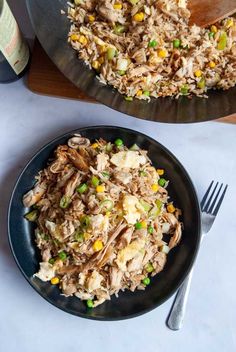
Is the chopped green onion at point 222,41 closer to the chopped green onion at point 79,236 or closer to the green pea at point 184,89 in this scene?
the green pea at point 184,89

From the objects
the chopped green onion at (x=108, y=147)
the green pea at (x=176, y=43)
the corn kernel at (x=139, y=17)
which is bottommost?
the chopped green onion at (x=108, y=147)

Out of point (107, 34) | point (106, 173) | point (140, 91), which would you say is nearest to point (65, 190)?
point (106, 173)

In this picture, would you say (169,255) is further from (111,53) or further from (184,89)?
(111,53)

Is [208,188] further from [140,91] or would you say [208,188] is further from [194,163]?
[140,91]

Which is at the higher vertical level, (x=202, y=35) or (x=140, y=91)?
(x=202, y=35)

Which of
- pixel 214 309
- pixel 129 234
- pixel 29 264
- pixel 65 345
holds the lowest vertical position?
pixel 65 345

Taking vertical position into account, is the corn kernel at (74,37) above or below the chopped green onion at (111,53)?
above

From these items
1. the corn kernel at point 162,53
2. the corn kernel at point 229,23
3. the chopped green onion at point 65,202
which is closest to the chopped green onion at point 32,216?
the chopped green onion at point 65,202

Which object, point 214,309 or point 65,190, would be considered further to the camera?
point 214,309
